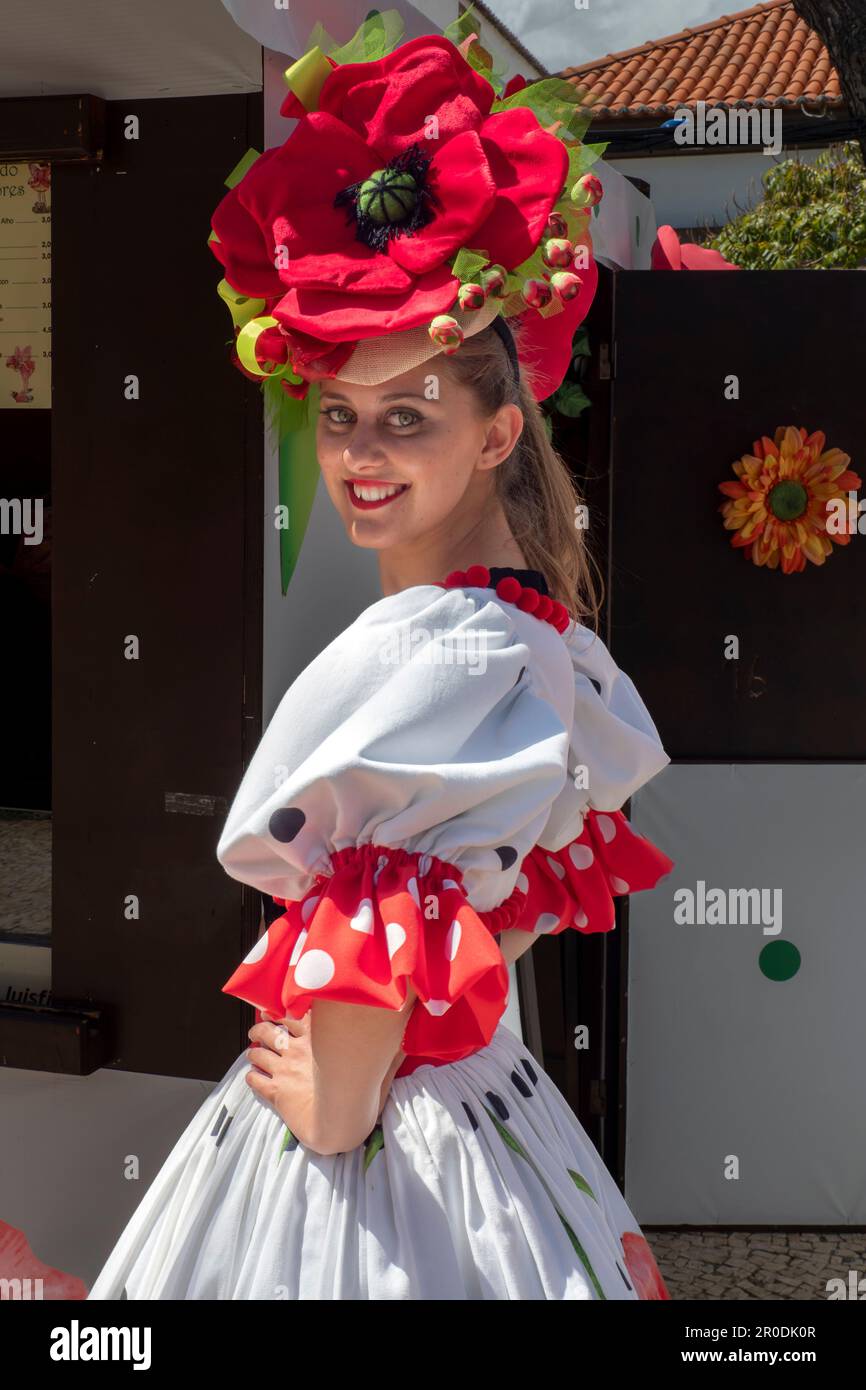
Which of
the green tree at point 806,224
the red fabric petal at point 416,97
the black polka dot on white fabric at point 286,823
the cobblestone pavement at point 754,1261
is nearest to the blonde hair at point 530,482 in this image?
the red fabric petal at point 416,97

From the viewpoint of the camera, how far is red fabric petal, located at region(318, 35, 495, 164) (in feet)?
4.83

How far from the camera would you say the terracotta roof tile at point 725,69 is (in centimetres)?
1697

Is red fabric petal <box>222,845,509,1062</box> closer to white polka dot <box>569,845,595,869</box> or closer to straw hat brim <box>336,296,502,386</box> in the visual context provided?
white polka dot <box>569,845,595,869</box>

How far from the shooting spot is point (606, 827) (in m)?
1.73

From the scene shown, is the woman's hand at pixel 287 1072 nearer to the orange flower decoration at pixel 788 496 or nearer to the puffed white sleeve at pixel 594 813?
the puffed white sleeve at pixel 594 813

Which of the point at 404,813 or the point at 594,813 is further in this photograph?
the point at 594,813

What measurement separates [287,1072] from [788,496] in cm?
221

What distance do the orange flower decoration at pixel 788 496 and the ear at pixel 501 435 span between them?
1.78m

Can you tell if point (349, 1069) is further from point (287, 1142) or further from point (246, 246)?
point (246, 246)

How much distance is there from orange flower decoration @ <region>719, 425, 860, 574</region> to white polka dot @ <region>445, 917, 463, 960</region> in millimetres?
2170

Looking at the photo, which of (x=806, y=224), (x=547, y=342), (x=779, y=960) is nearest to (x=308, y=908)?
(x=547, y=342)

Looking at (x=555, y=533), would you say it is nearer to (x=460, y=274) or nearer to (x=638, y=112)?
(x=460, y=274)

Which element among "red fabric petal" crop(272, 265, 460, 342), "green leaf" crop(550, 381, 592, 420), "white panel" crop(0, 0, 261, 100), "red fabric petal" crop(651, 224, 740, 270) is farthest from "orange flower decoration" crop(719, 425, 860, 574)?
"red fabric petal" crop(272, 265, 460, 342)

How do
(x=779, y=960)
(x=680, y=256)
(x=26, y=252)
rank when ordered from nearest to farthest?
(x=26, y=252) < (x=779, y=960) < (x=680, y=256)
